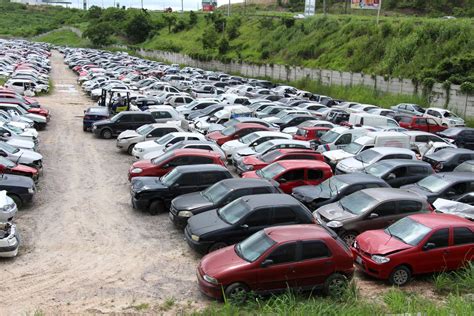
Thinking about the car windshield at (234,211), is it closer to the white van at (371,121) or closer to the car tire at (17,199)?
the car tire at (17,199)

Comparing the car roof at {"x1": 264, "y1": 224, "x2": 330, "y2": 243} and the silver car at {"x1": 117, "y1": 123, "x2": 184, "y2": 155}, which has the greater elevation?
the car roof at {"x1": 264, "y1": 224, "x2": 330, "y2": 243}

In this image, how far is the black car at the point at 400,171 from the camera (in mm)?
17203

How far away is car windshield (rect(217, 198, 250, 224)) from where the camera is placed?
41.8ft

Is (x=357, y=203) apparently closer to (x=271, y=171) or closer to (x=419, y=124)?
(x=271, y=171)

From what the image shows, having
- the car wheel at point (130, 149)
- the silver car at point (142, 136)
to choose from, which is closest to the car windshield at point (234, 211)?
the silver car at point (142, 136)

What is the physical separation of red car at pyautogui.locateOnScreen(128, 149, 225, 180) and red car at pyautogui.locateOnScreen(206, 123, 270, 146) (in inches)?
204

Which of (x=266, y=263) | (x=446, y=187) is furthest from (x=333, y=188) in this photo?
(x=266, y=263)

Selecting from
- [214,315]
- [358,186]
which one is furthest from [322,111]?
[214,315]

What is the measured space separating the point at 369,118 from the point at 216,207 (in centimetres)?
1475

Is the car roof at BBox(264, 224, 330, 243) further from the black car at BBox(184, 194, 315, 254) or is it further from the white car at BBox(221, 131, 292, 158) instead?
the white car at BBox(221, 131, 292, 158)

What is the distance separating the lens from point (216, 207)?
14.1 meters

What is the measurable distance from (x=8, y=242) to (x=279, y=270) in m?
6.18

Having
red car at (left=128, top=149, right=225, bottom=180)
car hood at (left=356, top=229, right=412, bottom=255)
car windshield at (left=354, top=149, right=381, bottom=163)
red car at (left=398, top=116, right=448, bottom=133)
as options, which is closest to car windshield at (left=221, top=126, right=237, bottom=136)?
red car at (left=128, top=149, right=225, bottom=180)

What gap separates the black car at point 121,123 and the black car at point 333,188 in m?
11.8
